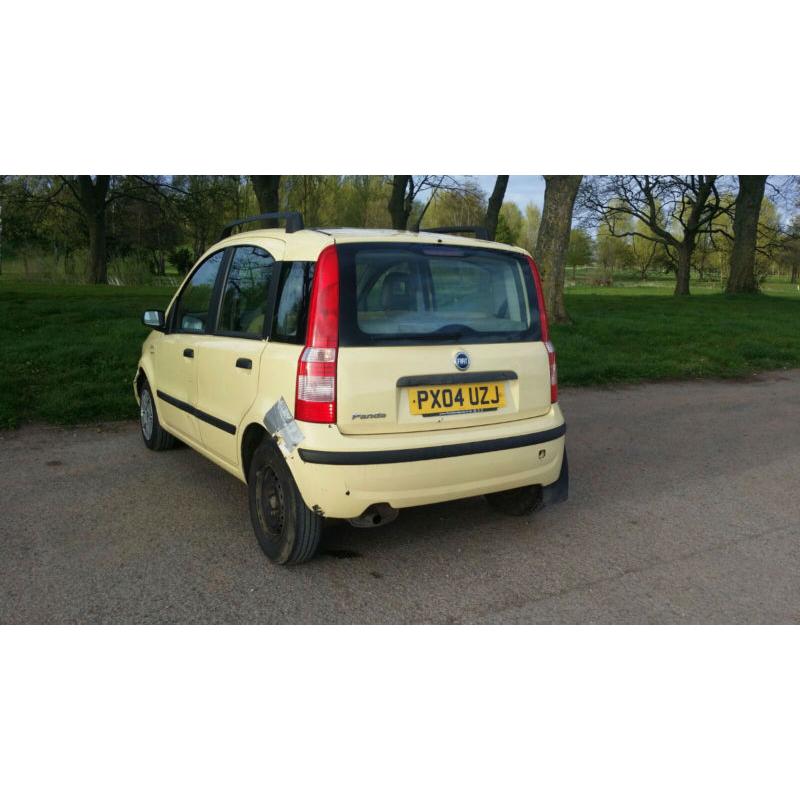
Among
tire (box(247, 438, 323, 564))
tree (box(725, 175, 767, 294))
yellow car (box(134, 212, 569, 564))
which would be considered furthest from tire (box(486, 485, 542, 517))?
tree (box(725, 175, 767, 294))

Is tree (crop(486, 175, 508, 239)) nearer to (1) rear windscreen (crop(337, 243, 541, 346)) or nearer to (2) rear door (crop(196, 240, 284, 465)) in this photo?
(2) rear door (crop(196, 240, 284, 465))

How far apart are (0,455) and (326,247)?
395 cm

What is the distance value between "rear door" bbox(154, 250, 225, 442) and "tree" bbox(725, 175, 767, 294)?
23.8 m

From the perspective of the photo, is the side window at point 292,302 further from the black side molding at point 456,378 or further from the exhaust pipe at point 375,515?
the exhaust pipe at point 375,515

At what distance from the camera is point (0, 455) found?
588 cm

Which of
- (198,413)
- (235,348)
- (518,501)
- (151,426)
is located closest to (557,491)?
(518,501)

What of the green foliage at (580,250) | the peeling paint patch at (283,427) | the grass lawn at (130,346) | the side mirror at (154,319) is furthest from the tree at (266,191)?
the green foliage at (580,250)

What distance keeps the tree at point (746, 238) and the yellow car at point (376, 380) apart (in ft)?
78.2

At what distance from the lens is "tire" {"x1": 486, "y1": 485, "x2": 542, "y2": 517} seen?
442 cm

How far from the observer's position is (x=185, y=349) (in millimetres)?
4938

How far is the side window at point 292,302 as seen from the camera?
11.8 feet

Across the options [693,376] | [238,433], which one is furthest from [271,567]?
[693,376]

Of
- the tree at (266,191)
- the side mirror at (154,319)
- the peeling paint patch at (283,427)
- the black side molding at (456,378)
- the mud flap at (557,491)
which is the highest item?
the tree at (266,191)

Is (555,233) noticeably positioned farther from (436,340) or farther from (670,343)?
(436,340)
